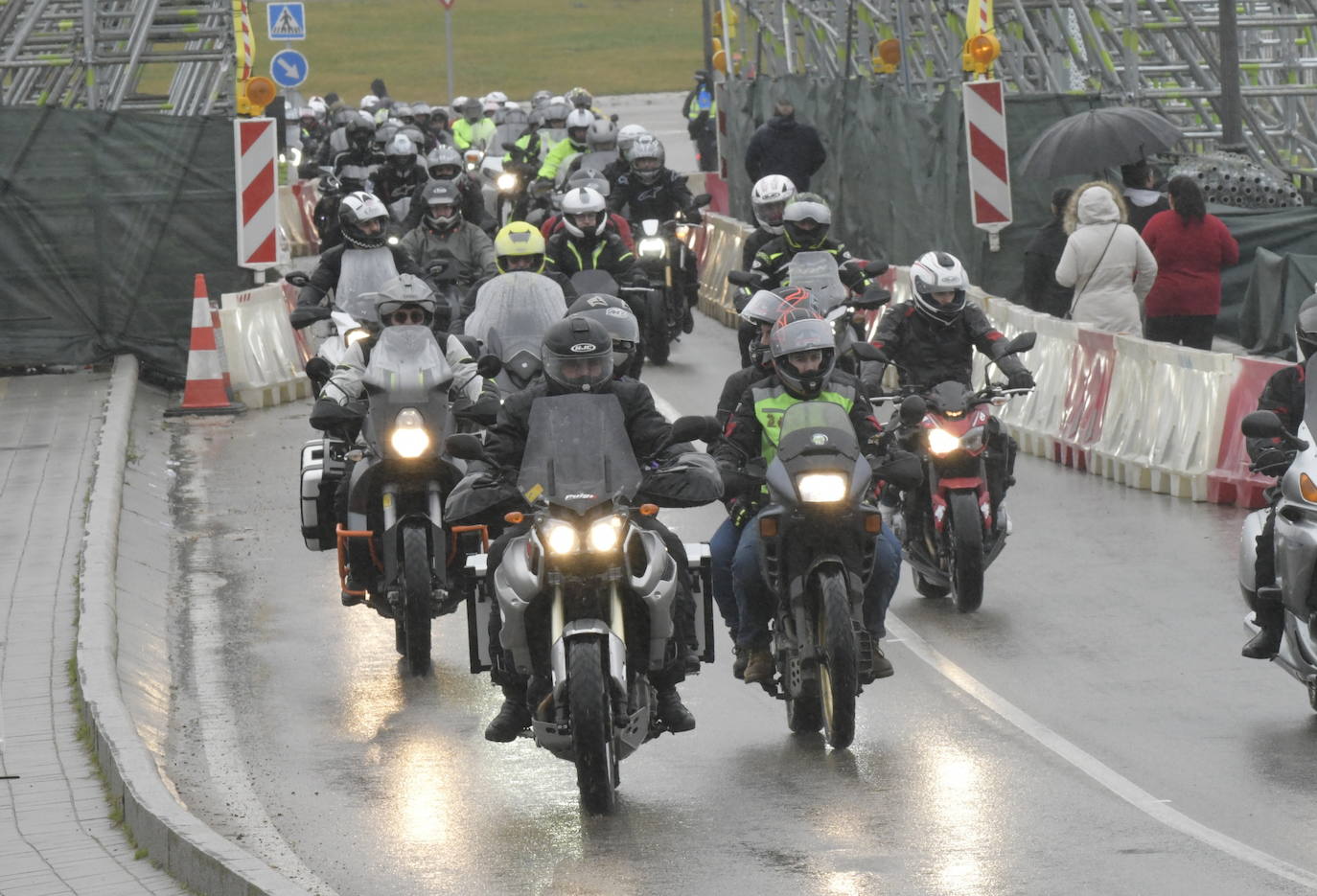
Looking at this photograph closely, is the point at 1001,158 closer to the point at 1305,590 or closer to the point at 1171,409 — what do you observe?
the point at 1171,409

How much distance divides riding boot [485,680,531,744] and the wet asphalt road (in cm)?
26

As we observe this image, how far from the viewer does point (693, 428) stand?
903cm

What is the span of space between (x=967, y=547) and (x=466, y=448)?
4022 mm

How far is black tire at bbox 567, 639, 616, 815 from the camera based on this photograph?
28.4ft

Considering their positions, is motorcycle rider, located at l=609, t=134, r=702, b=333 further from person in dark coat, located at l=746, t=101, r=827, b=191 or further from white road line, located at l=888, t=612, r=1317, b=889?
white road line, located at l=888, t=612, r=1317, b=889

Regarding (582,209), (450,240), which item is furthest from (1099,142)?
(450,240)

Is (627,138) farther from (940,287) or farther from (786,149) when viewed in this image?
(940,287)

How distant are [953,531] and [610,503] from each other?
4.06m

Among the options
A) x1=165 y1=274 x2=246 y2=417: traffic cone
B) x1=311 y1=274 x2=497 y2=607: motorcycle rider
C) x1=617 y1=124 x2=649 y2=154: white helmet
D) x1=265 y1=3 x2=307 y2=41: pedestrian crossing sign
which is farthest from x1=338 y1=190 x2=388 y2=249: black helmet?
x1=265 y1=3 x2=307 y2=41: pedestrian crossing sign

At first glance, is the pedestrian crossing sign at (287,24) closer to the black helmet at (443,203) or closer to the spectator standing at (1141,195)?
the spectator standing at (1141,195)

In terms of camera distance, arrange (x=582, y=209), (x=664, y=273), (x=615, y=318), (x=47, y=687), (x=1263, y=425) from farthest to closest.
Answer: (x=664, y=273) → (x=582, y=209) → (x=47, y=687) → (x=615, y=318) → (x=1263, y=425)

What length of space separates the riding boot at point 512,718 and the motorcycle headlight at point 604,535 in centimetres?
77

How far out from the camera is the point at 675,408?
2012 cm

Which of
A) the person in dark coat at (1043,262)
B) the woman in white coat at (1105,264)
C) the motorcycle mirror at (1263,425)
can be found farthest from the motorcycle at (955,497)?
the person in dark coat at (1043,262)
